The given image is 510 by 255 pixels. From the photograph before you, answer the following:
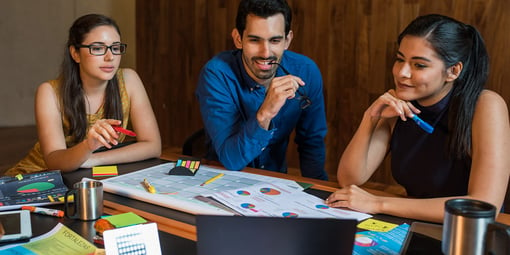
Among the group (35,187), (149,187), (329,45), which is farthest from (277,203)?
(329,45)

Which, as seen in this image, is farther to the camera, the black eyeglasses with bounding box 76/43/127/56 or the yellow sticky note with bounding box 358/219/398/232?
the black eyeglasses with bounding box 76/43/127/56

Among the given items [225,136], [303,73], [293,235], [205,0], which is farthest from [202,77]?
[205,0]

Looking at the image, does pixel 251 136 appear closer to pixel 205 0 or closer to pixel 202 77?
pixel 202 77

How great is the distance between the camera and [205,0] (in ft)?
14.0

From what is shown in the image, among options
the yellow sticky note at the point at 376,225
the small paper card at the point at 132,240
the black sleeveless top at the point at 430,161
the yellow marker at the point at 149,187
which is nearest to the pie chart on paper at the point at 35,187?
the yellow marker at the point at 149,187

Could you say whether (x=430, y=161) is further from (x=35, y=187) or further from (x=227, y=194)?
(x=35, y=187)

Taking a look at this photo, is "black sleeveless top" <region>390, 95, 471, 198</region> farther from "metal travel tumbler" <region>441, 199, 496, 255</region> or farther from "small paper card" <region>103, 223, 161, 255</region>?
"small paper card" <region>103, 223, 161, 255</region>

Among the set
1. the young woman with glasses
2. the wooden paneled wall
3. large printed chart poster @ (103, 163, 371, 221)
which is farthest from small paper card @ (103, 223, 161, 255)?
the wooden paneled wall

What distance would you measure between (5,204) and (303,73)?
1.32 meters

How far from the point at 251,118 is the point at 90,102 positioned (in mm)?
791

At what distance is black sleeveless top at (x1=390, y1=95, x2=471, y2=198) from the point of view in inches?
60.9

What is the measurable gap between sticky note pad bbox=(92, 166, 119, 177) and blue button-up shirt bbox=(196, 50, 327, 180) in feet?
1.24

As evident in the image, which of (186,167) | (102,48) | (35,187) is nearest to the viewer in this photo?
(35,187)

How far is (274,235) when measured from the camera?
2.78ft
